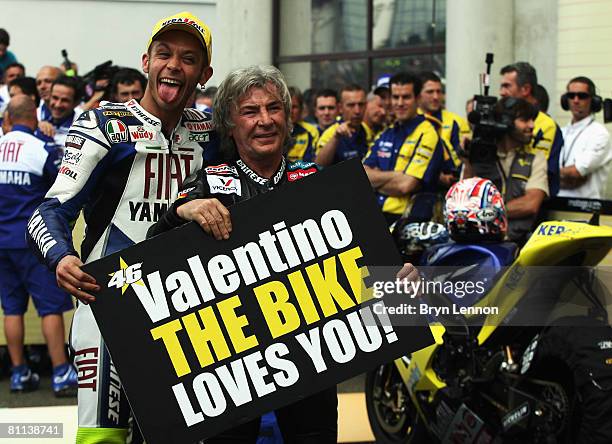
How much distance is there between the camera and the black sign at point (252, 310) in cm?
365

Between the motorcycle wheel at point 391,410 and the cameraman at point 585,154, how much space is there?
2638 millimetres

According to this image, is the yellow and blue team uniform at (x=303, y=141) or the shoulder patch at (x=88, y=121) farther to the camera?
the yellow and blue team uniform at (x=303, y=141)

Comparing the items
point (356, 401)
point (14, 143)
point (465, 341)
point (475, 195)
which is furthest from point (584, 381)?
point (14, 143)

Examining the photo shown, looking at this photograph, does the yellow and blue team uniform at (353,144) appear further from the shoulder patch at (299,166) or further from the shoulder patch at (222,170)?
the shoulder patch at (222,170)

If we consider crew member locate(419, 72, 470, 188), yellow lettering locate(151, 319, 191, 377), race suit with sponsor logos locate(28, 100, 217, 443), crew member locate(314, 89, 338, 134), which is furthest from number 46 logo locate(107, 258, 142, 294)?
crew member locate(314, 89, 338, 134)

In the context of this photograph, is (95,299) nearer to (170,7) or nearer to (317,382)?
(317,382)

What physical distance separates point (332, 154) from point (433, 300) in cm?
430

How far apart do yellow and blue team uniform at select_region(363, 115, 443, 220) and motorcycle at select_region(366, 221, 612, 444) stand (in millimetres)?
2676

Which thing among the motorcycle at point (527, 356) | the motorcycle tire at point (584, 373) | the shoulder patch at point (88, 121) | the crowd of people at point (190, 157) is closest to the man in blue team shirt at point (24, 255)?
the crowd of people at point (190, 157)

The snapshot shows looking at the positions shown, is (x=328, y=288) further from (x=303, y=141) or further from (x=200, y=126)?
(x=303, y=141)

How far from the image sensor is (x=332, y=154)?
985cm

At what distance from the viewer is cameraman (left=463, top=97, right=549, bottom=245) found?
766 cm

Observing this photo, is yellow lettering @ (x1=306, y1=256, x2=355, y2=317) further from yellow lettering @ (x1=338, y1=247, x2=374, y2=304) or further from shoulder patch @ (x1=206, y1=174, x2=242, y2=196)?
shoulder patch @ (x1=206, y1=174, x2=242, y2=196)

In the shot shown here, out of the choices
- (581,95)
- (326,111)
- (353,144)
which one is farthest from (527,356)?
(326,111)
